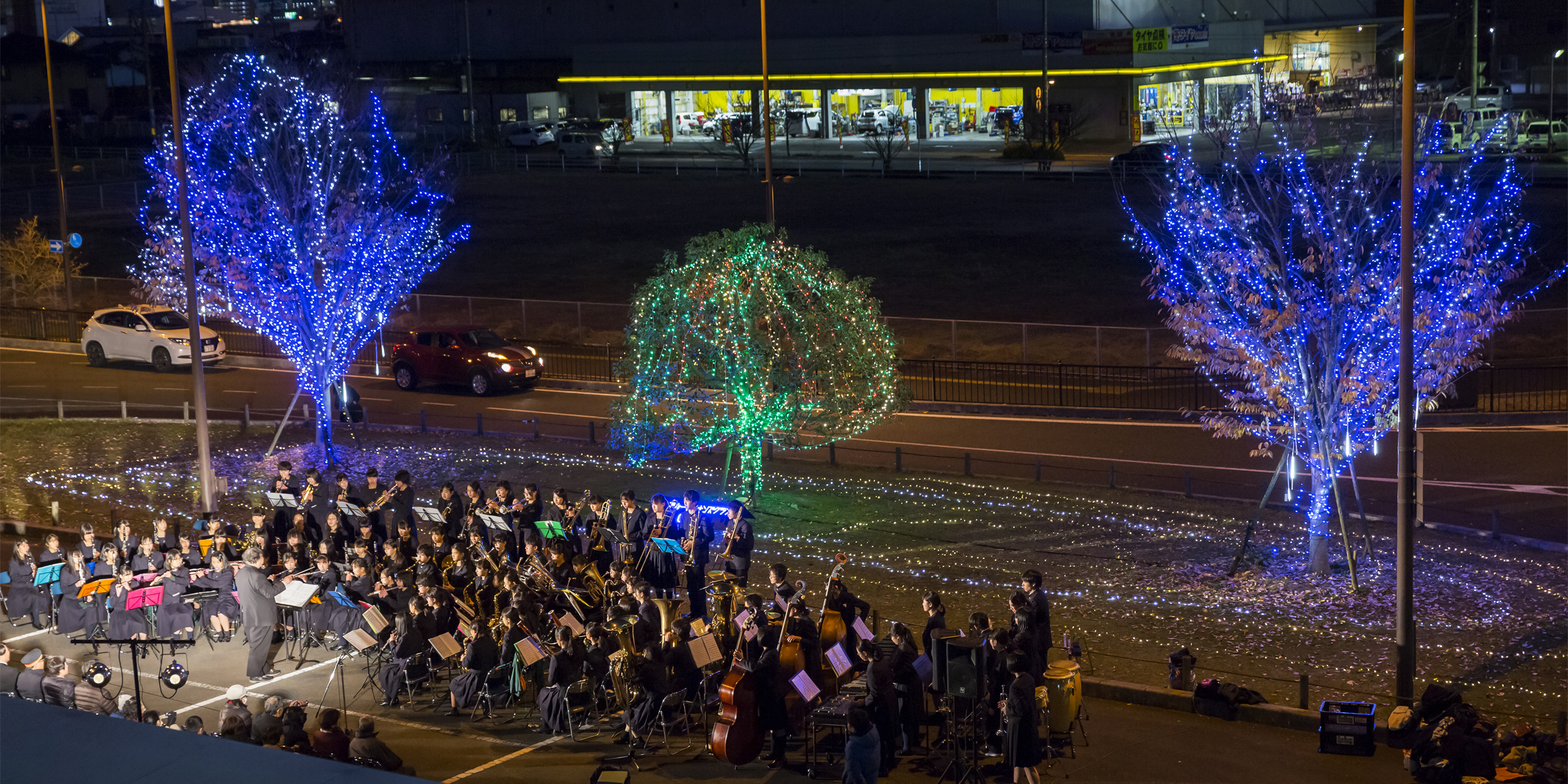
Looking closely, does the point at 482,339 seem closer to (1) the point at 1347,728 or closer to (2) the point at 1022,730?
(2) the point at 1022,730

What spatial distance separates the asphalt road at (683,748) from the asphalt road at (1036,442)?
362 inches

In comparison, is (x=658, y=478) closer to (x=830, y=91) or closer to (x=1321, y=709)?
(x=1321, y=709)

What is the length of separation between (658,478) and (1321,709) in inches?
546

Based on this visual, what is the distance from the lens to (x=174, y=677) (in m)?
15.5

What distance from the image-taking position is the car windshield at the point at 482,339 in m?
33.8

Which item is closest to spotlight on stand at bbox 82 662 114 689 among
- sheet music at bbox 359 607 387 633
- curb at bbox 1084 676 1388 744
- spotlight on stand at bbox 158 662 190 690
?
spotlight on stand at bbox 158 662 190 690

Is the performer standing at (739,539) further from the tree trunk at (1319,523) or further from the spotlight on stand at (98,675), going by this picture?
the tree trunk at (1319,523)

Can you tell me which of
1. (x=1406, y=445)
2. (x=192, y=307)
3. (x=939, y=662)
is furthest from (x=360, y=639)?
(x=1406, y=445)

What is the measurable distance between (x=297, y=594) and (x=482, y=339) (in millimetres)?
19572

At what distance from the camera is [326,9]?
395 ft

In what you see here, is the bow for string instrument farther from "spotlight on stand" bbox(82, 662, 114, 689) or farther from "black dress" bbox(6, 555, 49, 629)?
"black dress" bbox(6, 555, 49, 629)

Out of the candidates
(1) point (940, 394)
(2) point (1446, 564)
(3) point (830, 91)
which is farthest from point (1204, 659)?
(3) point (830, 91)

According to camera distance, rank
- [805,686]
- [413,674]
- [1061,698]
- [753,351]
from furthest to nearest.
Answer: [753,351], [413,674], [1061,698], [805,686]

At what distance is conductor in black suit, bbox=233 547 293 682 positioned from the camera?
1581cm
